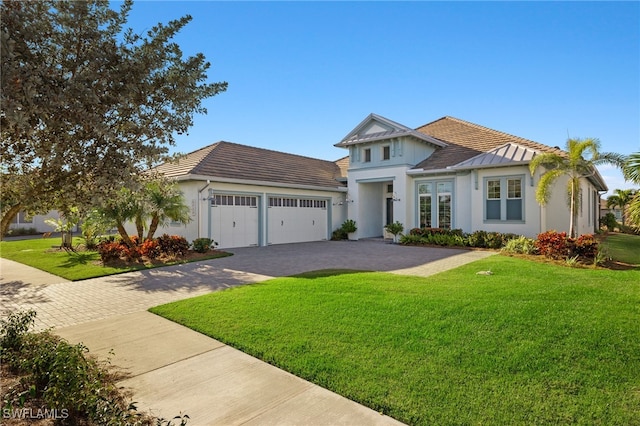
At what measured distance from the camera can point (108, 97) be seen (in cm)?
404

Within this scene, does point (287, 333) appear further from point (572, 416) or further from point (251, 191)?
point (251, 191)

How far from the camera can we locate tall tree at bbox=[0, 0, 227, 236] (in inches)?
139

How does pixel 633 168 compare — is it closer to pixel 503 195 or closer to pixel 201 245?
pixel 503 195

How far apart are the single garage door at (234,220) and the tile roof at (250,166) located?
1141 mm

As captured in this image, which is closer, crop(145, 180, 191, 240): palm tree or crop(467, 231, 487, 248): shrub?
crop(145, 180, 191, 240): palm tree

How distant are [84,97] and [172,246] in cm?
1100

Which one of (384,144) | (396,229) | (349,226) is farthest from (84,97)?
(349,226)

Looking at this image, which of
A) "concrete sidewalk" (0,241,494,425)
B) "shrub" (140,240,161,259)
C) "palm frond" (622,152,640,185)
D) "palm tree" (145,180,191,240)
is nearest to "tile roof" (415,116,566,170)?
"palm frond" (622,152,640,185)

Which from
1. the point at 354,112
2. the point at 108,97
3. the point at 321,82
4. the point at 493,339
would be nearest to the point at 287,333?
the point at 493,339

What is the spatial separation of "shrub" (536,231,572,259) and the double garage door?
12065 millimetres

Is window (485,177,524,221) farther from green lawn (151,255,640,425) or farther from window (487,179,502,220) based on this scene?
green lawn (151,255,640,425)

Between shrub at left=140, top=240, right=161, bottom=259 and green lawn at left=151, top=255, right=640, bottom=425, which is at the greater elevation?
shrub at left=140, top=240, right=161, bottom=259

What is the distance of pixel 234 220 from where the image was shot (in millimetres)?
17297

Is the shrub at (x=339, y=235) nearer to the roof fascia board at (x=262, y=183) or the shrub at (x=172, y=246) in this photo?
the roof fascia board at (x=262, y=183)
